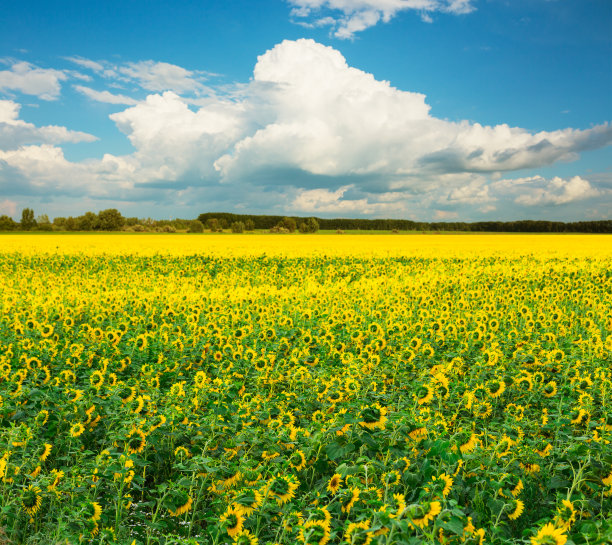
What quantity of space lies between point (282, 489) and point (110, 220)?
89493 mm

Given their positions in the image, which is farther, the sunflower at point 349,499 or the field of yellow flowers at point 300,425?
the field of yellow flowers at point 300,425

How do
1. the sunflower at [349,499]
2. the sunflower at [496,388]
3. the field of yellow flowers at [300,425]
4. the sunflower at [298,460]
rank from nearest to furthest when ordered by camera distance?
the sunflower at [349,499] → the field of yellow flowers at [300,425] → the sunflower at [298,460] → the sunflower at [496,388]

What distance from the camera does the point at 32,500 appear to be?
11.7 ft

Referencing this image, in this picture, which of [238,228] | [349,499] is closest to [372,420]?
[349,499]

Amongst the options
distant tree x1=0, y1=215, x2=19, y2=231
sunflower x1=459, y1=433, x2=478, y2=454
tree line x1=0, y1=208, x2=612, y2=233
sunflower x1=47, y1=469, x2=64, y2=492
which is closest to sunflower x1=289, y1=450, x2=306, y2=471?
sunflower x1=459, y1=433, x2=478, y2=454

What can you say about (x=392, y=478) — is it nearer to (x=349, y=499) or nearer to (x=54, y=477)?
(x=349, y=499)

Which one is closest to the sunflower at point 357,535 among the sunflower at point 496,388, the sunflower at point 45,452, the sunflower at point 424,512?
the sunflower at point 424,512

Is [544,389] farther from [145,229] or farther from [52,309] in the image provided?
[145,229]

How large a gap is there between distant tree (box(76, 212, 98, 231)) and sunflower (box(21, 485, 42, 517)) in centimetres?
8901

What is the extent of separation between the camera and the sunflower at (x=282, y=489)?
329cm

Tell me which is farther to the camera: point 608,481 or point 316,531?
point 608,481

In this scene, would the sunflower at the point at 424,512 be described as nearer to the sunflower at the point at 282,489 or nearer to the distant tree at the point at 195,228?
the sunflower at the point at 282,489

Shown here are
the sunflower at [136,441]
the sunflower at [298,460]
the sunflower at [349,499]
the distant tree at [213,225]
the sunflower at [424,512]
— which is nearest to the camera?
the sunflower at [424,512]

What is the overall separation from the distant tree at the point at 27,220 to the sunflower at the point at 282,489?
336 ft
